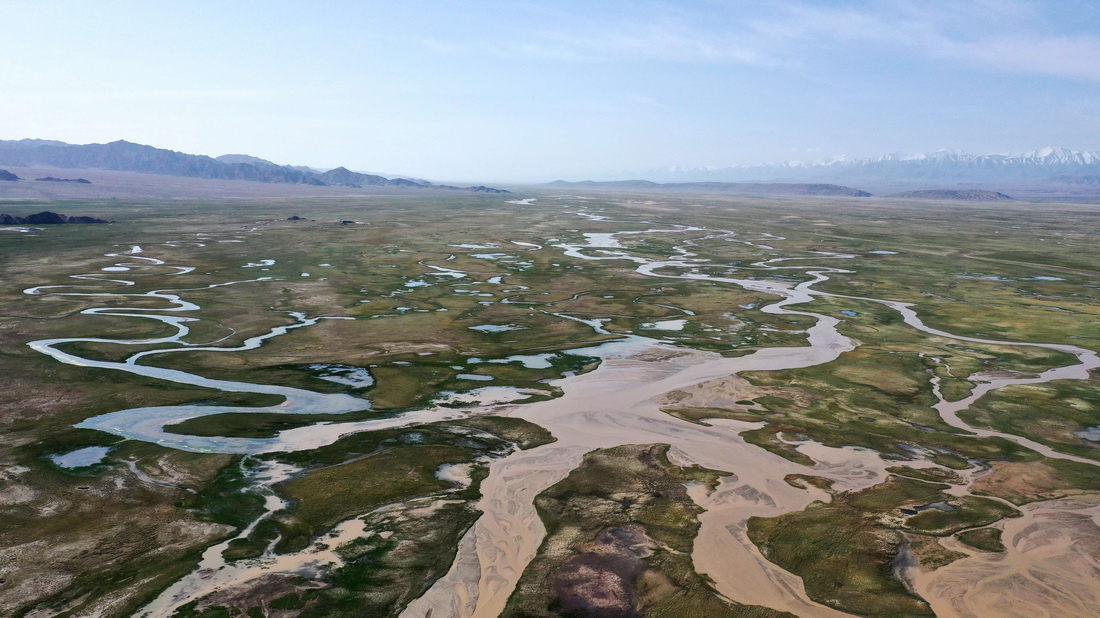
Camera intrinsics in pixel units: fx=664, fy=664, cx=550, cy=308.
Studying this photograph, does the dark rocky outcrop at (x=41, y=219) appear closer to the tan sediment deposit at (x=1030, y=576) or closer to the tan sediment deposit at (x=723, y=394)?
the tan sediment deposit at (x=723, y=394)

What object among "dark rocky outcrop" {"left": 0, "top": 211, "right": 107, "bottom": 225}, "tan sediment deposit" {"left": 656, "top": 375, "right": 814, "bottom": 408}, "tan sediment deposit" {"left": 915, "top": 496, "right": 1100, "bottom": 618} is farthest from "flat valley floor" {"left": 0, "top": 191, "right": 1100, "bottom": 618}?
"dark rocky outcrop" {"left": 0, "top": 211, "right": 107, "bottom": 225}

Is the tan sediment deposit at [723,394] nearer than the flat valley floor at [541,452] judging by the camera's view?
No

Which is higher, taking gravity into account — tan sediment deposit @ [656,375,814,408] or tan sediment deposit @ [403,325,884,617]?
tan sediment deposit @ [656,375,814,408]

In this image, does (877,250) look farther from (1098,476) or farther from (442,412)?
(442,412)

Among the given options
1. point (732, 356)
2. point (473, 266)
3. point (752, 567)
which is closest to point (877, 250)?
point (473, 266)

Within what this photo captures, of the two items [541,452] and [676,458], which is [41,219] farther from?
[676,458]

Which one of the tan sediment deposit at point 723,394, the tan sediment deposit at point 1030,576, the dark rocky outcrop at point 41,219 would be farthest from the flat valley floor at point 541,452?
the dark rocky outcrop at point 41,219

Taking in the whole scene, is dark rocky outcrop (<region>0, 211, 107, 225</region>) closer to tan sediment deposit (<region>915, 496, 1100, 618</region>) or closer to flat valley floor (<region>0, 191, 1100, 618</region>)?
flat valley floor (<region>0, 191, 1100, 618</region>)
